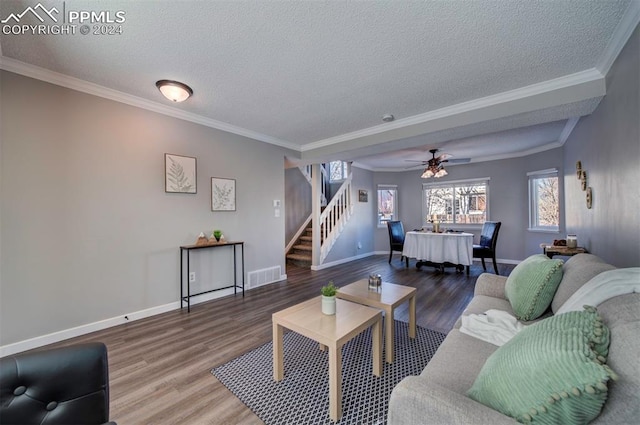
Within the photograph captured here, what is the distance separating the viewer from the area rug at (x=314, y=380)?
5.28 ft

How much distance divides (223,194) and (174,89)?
62.1 inches

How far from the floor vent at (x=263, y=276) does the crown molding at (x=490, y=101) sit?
262cm

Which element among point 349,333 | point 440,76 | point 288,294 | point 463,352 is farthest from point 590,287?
point 288,294

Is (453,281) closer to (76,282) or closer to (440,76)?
(440,76)

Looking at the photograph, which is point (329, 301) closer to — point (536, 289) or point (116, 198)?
point (536, 289)

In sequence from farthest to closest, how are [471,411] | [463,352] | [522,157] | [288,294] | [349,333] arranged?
1. [522,157]
2. [288,294]
3. [349,333]
4. [463,352]
5. [471,411]

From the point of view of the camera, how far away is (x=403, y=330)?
271 centimetres

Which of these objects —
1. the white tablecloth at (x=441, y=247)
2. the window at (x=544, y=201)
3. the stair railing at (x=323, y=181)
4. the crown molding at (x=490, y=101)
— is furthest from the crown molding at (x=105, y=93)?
the window at (x=544, y=201)

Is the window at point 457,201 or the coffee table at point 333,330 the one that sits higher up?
the window at point 457,201

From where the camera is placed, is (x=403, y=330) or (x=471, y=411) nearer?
(x=471, y=411)

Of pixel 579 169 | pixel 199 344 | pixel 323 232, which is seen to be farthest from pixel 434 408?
pixel 323 232

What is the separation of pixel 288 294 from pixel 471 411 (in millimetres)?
3310

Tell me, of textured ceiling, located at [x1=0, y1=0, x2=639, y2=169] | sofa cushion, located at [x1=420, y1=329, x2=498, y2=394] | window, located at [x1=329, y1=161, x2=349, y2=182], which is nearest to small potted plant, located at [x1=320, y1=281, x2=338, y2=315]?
sofa cushion, located at [x1=420, y1=329, x2=498, y2=394]

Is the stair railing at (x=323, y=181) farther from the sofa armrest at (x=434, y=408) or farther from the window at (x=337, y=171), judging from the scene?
the sofa armrest at (x=434, y=408)
